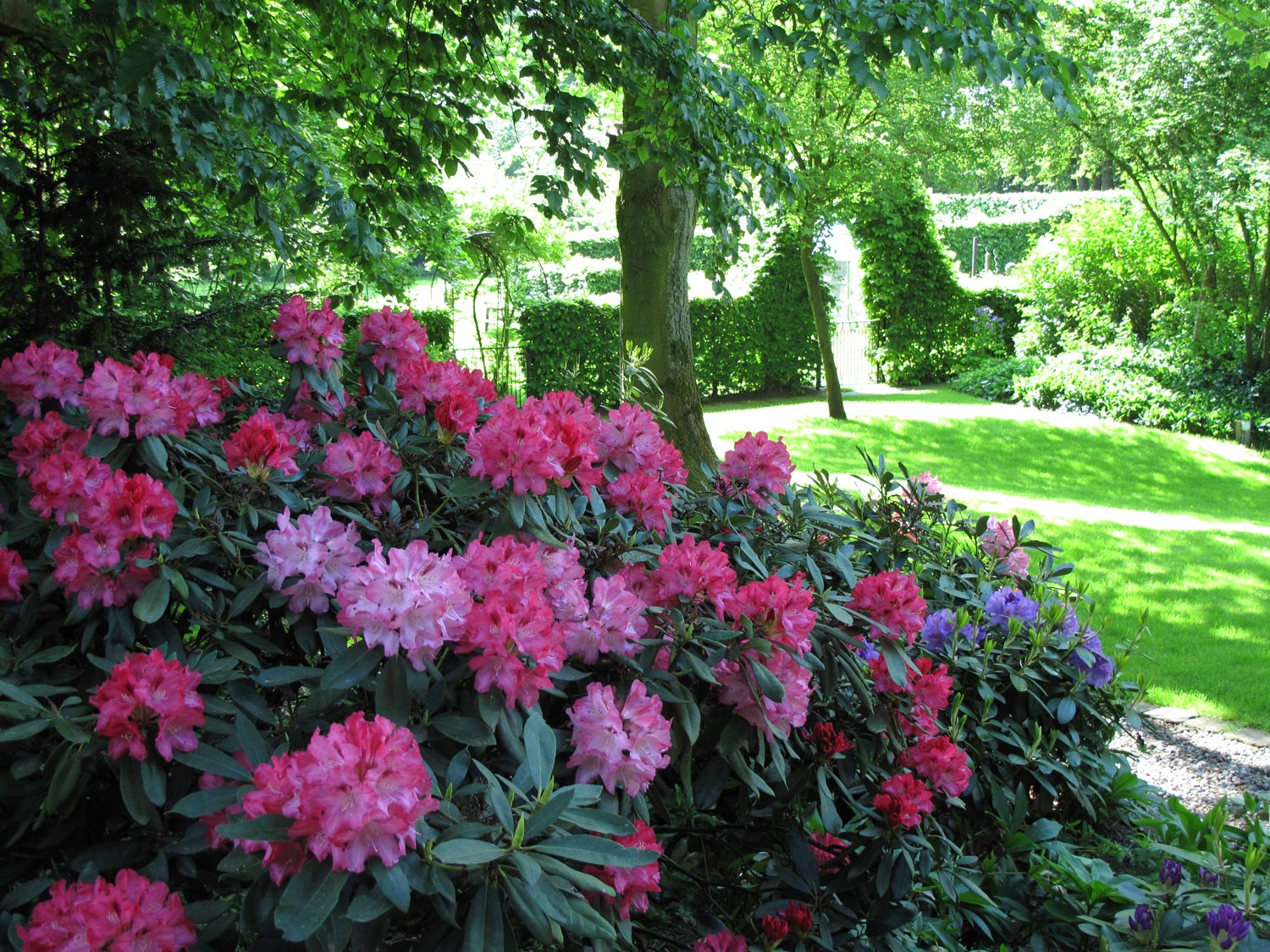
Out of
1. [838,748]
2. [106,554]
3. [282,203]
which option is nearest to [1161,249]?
[282,203]

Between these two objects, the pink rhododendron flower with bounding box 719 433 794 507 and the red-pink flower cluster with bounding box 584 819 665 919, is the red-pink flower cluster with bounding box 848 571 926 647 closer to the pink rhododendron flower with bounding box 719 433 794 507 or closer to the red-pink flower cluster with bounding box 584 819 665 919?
the pink rhododendron flower with bounding box 719 433 794 507

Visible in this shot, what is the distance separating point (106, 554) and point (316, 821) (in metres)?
0.73

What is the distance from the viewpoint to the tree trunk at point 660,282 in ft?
19.6

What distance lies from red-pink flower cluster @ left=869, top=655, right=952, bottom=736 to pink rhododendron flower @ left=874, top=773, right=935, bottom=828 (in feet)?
0.53

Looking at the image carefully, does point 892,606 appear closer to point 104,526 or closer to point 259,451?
point 259,451

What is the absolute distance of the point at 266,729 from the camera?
160cm

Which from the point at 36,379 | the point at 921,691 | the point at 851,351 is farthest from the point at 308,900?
the point at 851,351

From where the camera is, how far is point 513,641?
1315 mm

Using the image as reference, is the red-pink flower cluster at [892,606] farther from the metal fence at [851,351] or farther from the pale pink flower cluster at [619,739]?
the metal fence at [851,351]

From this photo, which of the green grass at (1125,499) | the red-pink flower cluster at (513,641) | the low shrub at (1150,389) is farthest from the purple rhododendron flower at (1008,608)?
the low shrub at (1150,389)

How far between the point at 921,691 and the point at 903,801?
25cm

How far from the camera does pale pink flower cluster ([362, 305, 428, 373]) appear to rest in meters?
2.36

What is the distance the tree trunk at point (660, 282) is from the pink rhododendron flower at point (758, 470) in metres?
3.49

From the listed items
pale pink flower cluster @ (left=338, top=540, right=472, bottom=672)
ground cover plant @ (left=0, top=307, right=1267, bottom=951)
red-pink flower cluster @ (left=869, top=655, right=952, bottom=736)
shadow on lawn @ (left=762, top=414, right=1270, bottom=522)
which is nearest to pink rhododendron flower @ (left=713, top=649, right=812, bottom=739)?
ground cover plant @ (left=0, top=307, right=1267, bottom=951)
